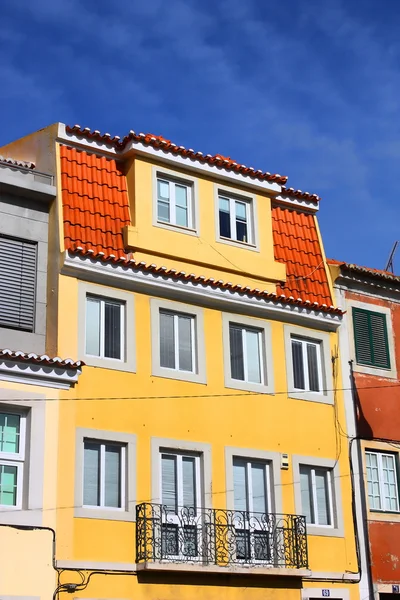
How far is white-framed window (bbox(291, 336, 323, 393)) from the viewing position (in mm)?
24234

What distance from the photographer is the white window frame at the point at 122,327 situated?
20.9 metres

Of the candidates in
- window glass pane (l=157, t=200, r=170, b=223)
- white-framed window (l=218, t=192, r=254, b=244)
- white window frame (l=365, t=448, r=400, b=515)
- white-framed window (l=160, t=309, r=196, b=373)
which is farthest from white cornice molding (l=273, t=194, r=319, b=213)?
white window frame (l=365, t=448, r=400, b=515)

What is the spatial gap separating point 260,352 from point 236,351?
0.72m

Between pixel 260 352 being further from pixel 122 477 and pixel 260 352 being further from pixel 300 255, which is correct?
pixel 122 477

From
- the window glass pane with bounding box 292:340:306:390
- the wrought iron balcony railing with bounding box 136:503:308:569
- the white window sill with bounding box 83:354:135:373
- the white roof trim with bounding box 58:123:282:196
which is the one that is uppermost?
the white roof trim with bounding box 58:123:282:196

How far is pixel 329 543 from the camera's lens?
23000 mm

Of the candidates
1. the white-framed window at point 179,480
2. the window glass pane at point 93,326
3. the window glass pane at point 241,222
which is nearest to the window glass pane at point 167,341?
A: the window glass pane at point 93,326

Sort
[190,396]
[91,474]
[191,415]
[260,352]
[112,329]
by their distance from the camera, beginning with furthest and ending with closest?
[260,352] → [190,396] → [191,415] → [112,329] → [91,474]

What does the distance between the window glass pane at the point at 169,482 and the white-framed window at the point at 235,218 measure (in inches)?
226

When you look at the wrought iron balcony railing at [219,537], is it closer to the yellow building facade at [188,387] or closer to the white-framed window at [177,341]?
the yellow building facade at [188,387]

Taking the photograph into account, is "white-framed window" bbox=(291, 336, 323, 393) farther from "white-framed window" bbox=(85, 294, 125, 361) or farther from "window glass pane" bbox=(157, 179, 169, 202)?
"white-framed window" bbox=(85, 294, 125, 361)

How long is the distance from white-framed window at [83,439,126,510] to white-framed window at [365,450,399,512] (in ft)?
21.8

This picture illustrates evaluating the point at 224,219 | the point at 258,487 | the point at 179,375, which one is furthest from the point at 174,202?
the point at 258,487

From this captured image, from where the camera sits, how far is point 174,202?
23.8m
